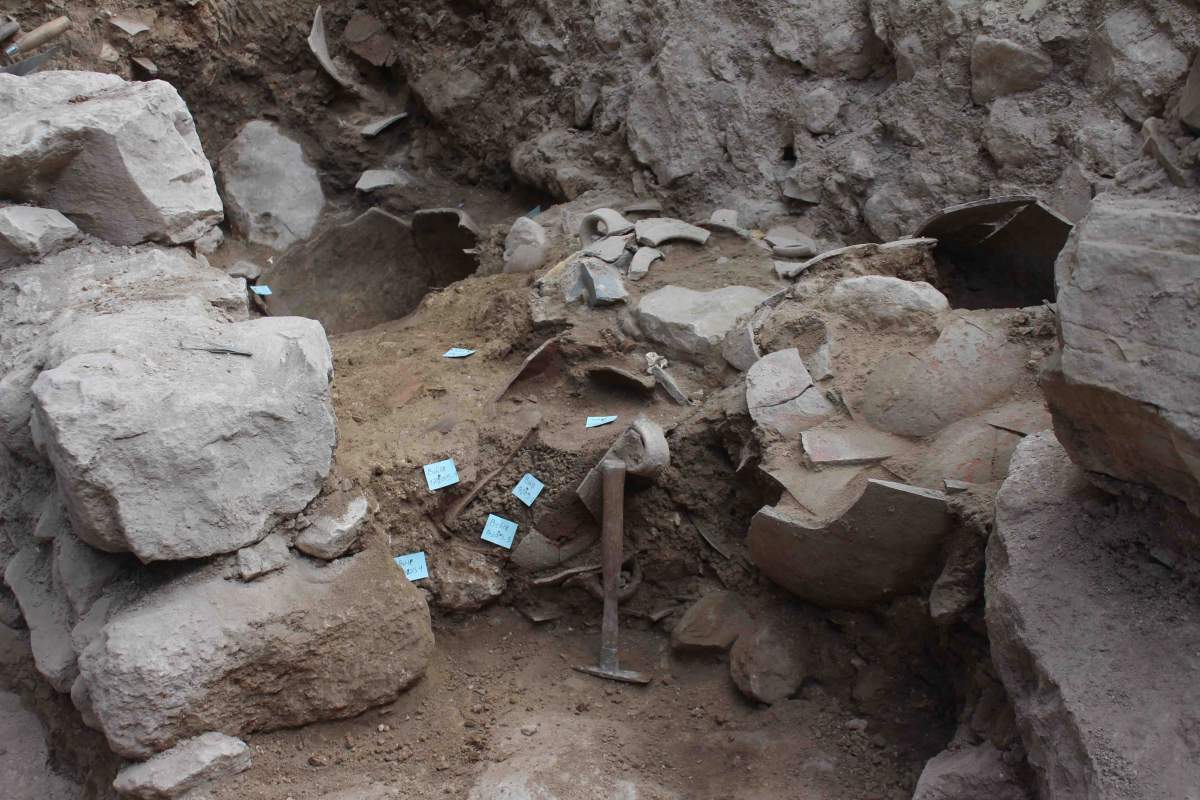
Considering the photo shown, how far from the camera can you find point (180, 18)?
6.90 metres

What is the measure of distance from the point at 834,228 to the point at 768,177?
1.50ft

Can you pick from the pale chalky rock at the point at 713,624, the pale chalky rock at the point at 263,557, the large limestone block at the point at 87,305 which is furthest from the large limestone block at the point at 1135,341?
the large limestone block at the point at 87,305

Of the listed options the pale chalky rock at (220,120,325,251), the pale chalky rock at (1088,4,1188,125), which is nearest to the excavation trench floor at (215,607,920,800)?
the pale chalky rock at (1088,4,1188,125)

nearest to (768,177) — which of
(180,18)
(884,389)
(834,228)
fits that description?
(834,228)

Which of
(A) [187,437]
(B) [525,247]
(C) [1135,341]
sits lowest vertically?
(B) [525,247]

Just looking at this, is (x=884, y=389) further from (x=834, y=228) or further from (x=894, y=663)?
(x=834, y=228)

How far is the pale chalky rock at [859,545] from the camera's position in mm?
3082

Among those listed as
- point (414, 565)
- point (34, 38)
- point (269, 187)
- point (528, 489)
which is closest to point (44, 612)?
point (414, 565)

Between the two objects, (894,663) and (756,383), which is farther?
(756,383)

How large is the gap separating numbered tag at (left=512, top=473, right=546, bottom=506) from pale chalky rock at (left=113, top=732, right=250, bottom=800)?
1276 millimetres

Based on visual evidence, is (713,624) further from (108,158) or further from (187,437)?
(108,158)

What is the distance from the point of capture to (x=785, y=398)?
375cm

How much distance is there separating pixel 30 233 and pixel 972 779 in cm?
369

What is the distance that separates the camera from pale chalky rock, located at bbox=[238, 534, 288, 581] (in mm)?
3305
